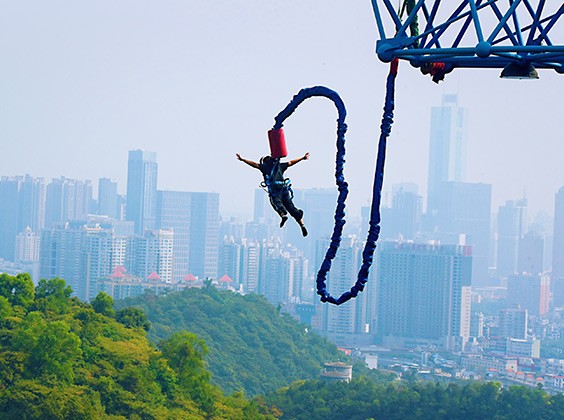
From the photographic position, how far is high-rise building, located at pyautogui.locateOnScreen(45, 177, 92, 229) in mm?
80812

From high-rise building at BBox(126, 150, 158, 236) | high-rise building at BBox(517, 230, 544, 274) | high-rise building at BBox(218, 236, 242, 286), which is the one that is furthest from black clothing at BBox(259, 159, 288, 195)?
high-rise building at BBox(126, 150, 158, 236)

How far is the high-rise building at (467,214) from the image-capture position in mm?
87438

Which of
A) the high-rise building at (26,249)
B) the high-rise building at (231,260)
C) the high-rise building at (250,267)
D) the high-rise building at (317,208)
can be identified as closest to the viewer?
the high-rise building at (317,208)

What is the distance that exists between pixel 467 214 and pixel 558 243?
44.5 feet

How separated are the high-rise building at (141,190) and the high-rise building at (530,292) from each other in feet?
69.7

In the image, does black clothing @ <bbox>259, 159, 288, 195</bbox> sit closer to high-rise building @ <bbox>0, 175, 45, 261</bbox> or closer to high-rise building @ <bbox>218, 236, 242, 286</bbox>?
high-rise building @ <bbox>218, 236, 242, 286</bbox>

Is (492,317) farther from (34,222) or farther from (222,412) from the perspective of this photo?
(222,412)

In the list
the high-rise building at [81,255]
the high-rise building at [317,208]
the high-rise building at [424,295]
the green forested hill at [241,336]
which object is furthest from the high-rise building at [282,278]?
the green forested hill at [241,336]

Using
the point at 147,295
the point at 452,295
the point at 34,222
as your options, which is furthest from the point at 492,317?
the point at 147,295

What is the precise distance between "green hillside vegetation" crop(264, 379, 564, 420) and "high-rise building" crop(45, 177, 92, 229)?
54.5m

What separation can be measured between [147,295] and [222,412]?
1931 cm

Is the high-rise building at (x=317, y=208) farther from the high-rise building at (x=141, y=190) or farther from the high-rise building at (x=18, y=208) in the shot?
the high-rise building at (x=18, y=208)

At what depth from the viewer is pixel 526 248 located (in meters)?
81.7

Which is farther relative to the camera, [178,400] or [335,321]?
[335,321]
